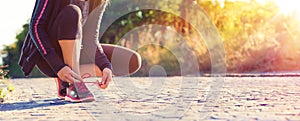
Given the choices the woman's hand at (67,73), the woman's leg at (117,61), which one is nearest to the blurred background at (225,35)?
the woman's leg at (117,61)

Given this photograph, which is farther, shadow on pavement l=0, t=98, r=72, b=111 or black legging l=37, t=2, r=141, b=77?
black legging l=37, t=2, r=141, b=77

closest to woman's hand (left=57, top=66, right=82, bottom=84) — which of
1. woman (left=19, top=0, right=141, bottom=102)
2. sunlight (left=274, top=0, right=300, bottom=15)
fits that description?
woman (left=19, top=0, right=141, bottom=102)

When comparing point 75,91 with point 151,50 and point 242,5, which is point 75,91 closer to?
point 151,50

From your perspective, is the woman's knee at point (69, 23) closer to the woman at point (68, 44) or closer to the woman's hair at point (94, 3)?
the woman at point (68, 44)

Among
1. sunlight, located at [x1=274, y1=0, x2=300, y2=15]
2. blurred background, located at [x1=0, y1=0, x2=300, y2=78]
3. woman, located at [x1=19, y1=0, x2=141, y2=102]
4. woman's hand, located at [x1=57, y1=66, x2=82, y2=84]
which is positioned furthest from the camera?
sunlight, located at [x1=274, y1=0, x2=300, y2=15]

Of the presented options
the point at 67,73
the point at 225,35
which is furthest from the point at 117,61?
the point at 225,35

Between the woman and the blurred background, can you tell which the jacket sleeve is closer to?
the woman

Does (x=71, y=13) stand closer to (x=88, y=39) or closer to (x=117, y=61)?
(x=88, y=39)

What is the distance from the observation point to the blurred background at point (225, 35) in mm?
10281

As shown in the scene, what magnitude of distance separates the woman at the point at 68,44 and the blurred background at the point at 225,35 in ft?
17.3

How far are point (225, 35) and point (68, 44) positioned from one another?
7.89 m

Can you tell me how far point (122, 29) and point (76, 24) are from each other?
30.8 feet

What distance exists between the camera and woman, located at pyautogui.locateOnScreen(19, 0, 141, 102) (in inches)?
139

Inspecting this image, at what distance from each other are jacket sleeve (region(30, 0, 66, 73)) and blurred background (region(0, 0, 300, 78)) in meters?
5.63
